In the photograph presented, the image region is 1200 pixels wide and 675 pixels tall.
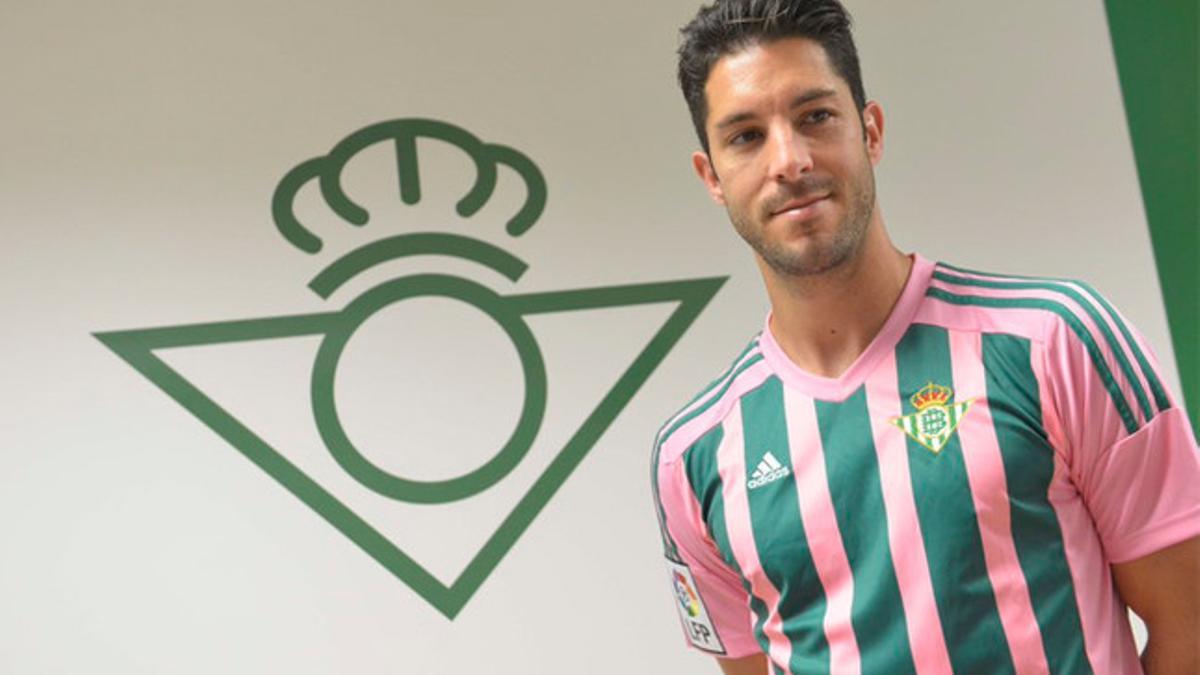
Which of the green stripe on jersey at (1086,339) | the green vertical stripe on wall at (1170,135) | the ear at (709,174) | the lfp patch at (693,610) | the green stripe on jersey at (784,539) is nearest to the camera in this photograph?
the green stripe on jersey at (1086,339)

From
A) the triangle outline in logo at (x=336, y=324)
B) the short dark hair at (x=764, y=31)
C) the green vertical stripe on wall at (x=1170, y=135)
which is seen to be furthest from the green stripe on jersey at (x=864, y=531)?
the green vertical stripe on wall at (x=1170, y=135)

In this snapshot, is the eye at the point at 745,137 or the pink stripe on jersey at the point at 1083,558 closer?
the pink stripe on jersey at the point at 1083,558

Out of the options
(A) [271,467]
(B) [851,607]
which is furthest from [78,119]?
(B) [851,607]

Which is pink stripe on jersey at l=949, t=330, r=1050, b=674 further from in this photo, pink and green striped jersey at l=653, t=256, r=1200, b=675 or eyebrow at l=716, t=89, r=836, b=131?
eyebrow at l=716, t=89, r=836, b=131

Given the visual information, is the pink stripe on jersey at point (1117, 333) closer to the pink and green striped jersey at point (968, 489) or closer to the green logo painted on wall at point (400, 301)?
the pink and green striped jersey at point (968, 489)

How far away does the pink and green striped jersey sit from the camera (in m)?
1.17

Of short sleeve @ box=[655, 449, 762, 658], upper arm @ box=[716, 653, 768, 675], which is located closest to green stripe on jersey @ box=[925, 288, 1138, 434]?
short sleeve @ box=[655, 449, 762, 658]

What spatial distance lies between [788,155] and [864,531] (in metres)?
0.36

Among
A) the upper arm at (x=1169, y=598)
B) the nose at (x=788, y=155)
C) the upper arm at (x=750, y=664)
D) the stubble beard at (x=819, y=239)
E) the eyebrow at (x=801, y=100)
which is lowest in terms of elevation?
the upper arm at (x=750, y=664)

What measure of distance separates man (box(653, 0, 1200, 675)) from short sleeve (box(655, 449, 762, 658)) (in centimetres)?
2

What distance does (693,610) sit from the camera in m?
1.54

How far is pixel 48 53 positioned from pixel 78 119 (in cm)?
14

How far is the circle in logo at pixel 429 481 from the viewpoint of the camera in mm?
2396

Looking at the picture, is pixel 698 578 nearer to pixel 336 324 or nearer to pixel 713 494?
pixel 713 494
